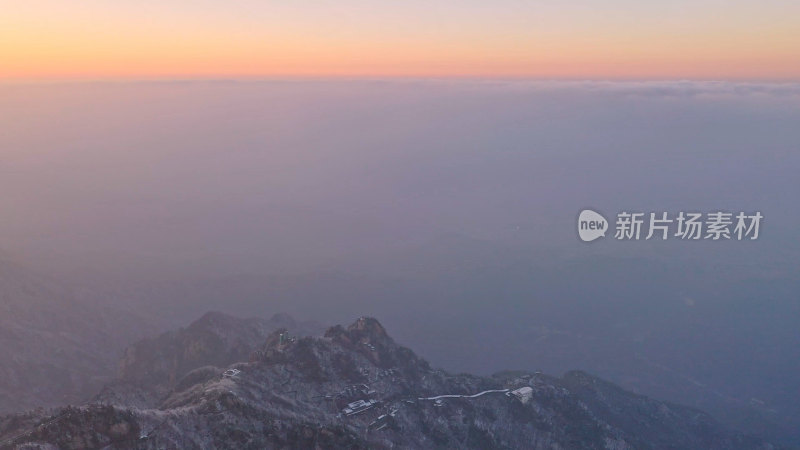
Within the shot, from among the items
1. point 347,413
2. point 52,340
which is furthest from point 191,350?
point 347,413

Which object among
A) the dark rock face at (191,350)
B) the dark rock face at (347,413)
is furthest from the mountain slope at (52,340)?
the dark rock face at (347,413)

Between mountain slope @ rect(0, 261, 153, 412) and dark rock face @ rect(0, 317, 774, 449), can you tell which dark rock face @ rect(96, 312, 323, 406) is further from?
dark rock face @ rect(0, 317, 774, 449)

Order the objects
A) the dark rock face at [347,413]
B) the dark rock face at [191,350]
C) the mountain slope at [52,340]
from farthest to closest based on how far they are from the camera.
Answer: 1. the mountain slope at [52,340]
2. the dark rock face at [191,350]
3. the dark rock face at [347,413]

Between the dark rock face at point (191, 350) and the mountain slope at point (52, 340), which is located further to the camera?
the mountain slope at point (52, 340)

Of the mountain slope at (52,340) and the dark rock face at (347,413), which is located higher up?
the dark rock face at (347,413)

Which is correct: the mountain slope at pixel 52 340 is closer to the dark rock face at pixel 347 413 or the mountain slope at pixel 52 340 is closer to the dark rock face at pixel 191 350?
the dark rock face at pixel 191 350

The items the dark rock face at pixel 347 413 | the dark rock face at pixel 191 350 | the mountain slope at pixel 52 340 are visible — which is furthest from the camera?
the mountain slope at pixel 52 340

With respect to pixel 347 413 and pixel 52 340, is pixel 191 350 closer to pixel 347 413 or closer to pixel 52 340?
pixel 52 340

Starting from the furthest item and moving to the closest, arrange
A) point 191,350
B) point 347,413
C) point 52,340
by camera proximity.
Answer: point 52,340 → point 191,350 → point 347,413
